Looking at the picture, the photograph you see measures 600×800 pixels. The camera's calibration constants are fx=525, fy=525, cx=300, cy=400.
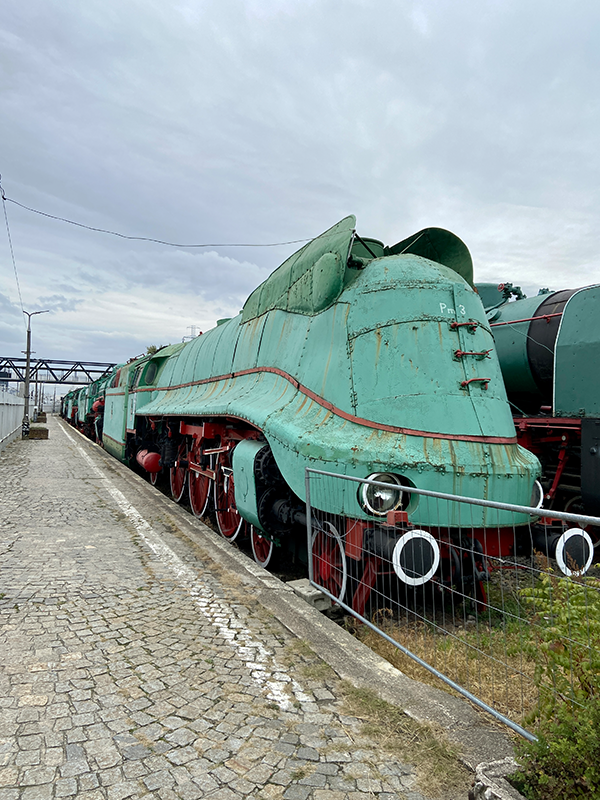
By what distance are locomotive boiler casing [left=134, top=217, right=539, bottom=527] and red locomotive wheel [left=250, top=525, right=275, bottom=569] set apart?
1390 millimetres

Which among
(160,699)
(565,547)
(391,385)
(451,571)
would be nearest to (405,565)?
(451,571)

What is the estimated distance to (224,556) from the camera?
17.6 feet

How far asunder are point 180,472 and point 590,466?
6.85 meters

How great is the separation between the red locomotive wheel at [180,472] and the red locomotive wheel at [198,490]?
1.91 ft

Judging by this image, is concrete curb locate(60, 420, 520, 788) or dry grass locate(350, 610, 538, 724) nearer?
concrete curb locate(60, 420, 520, 788)

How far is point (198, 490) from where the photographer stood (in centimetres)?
848

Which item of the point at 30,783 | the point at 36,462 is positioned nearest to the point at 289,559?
the point at 30,783

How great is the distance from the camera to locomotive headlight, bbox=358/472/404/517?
3658 mm

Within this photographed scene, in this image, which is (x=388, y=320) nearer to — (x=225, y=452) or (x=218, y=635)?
(x=218, y=635)

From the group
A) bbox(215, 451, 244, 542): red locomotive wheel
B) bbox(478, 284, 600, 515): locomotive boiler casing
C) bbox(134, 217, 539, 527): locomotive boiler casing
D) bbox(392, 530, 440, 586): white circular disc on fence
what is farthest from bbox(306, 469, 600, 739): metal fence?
bbox(215, 451, 244, 542): red locomotive wheel

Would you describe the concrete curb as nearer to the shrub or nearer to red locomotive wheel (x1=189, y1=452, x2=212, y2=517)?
the shrub

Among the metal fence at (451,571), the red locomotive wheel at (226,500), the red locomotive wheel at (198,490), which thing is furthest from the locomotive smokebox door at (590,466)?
the red locomotive wheel at (198,490)

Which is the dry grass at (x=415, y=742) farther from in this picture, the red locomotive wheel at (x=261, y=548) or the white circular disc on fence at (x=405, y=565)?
the red locomotive wheel at (x=261, y=548)

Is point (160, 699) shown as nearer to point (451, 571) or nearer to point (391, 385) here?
point (451, 571)
